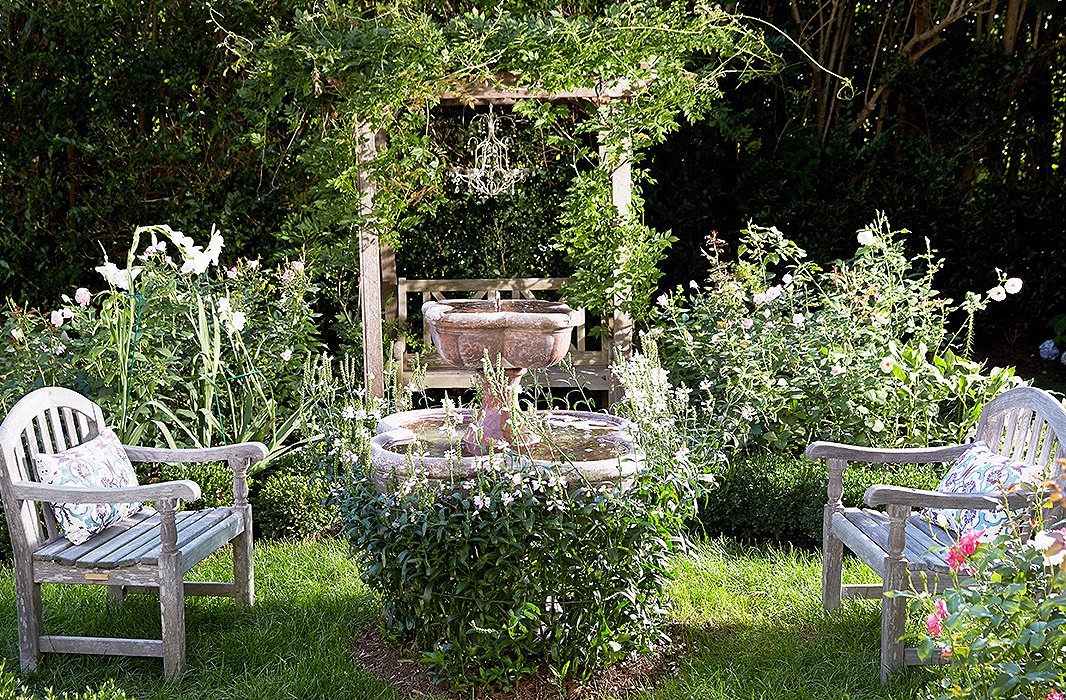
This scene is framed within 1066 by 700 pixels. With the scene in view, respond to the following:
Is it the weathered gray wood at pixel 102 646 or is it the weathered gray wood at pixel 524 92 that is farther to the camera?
the weathered gray wood at pixel 524 92

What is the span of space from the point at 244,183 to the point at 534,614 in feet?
14.6

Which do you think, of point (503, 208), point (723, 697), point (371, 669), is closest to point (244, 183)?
point (503, 208)

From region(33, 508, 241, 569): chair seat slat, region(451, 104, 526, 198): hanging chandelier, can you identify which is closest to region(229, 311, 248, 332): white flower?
region(33, 508, 241, 569): chair seat slat

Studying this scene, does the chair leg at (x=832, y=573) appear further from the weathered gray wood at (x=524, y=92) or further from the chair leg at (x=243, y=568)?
the weathered gray wood at (x=524, y=92)

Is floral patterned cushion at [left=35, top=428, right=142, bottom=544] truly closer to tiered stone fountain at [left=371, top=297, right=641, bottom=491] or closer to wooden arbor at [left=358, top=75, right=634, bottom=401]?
Answer: tiered stone fountain at [left=371, top=297, right=641, bottom=491]

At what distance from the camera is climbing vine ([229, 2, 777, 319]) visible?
488 centimetres

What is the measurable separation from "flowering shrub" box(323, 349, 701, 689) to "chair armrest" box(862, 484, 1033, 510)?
0.55 meters

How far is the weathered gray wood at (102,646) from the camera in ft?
10.3

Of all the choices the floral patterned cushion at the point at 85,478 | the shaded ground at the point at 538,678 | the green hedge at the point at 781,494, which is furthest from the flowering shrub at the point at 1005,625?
the floral patterned cushion at the point at 85,478

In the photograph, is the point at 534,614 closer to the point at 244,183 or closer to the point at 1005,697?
the point at 1005,697

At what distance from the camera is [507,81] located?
203 inches

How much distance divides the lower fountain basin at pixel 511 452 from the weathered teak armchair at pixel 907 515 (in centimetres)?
72

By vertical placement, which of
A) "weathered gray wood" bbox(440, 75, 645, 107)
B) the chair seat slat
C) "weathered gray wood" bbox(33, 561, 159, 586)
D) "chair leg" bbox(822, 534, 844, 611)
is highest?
"weathered gray wood" bbox(440, 75, 645, 107)

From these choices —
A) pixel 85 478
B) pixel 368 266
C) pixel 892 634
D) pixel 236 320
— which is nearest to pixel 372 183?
pixel 368 266
